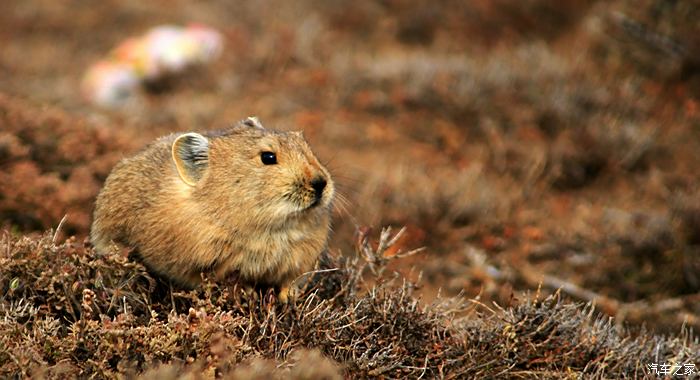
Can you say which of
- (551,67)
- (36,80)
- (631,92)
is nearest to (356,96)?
(551,67)

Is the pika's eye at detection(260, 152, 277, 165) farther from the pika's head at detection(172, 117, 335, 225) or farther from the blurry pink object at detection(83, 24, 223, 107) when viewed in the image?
the blurry pink object at detection(83, 24, 223, 107)

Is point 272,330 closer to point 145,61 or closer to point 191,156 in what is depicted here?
point 191,156

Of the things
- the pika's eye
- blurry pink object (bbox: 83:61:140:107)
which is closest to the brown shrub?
the pika's eye

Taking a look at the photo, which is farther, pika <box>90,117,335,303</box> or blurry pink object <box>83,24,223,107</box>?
blurry pink object <box>83,24,223,107</box>

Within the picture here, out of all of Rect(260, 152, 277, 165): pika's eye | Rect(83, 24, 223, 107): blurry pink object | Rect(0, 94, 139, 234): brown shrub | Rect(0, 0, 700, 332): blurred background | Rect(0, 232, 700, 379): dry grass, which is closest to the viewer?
Rect(0, 232, 700, 379): dry grass

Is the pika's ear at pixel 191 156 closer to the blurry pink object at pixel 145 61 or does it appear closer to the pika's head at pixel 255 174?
the pika's head at pixel 255 174

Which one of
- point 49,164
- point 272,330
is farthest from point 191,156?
point 49,164

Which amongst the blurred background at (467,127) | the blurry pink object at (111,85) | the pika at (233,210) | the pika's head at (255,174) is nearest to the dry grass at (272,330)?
the pika at (233,210)
